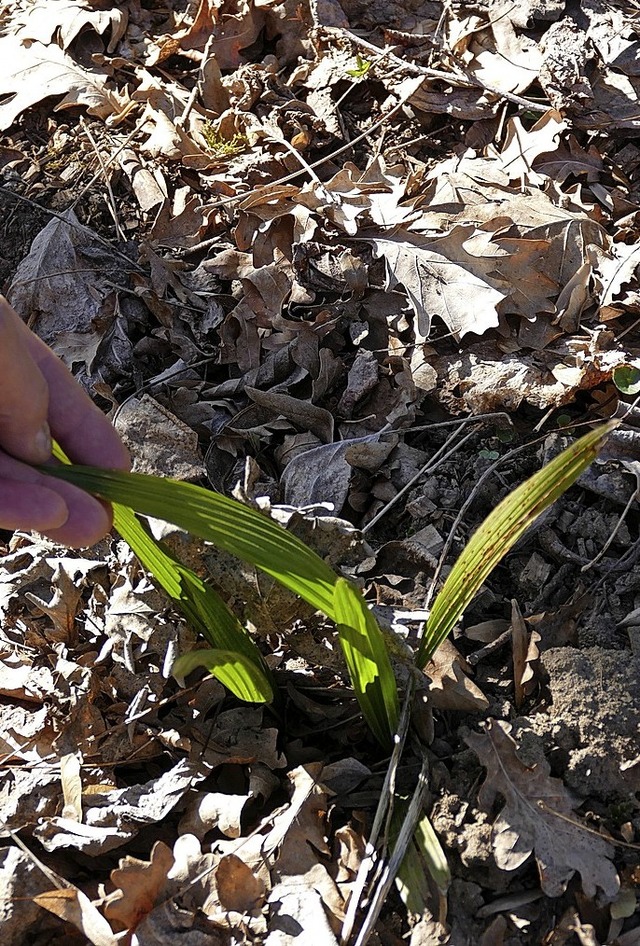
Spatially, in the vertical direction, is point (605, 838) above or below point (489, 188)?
below

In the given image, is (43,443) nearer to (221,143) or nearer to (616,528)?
(616,528)

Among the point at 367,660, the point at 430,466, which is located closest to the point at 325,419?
the point at 430,466

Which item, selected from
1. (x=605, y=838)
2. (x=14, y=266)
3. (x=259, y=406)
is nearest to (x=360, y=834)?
(x=605, y=838)

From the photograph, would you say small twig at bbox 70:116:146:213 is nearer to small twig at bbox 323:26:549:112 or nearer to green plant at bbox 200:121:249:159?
green plant at bbox 200:121:249:159

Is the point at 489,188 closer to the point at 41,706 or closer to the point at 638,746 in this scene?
the point at 638,746

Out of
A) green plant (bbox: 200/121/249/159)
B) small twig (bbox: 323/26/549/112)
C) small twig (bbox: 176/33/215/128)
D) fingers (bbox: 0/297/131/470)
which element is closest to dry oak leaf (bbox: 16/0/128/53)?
small twig (bbox: 176/33/215/128)
